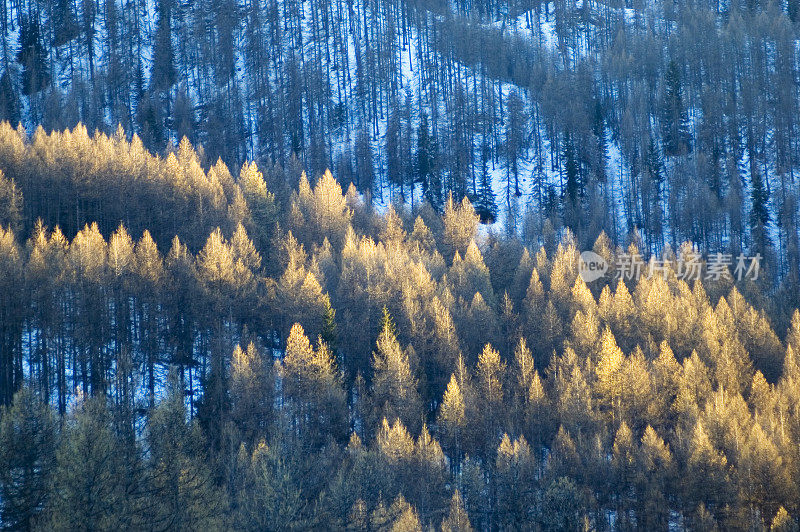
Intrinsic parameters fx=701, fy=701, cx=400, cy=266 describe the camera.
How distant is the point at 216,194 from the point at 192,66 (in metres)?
62.3

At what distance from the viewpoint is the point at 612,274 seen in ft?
234

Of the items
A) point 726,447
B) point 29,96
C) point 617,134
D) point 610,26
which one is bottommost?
point 726,447

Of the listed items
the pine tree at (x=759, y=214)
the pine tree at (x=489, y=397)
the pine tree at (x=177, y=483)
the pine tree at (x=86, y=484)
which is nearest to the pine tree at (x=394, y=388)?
the pine tree at (x=489, y=397)

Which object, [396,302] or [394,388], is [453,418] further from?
[396,302]

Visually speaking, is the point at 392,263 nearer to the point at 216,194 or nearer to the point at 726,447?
the point at 216,194

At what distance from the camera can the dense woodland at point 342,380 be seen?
35688mm

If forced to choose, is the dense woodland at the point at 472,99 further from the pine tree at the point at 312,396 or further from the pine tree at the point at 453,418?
the pine tree at the point at 312,396

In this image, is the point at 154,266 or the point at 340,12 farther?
the point at 340,12

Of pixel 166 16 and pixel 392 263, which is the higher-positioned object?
pixel 166 16

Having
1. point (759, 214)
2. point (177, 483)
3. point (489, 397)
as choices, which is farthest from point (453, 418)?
point (759, 214)

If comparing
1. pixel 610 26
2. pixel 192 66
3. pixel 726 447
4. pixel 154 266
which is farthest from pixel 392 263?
pixel 610 26

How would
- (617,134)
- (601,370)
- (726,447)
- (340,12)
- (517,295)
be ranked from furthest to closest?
(340,12) < (617,134) < (517,295) < (601,370) < (726,447)

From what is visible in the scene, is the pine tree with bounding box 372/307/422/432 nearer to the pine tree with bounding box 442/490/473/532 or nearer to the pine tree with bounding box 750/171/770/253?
the pine tree with bounding box 442/490/473/532

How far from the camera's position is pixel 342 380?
4934 centimetres
